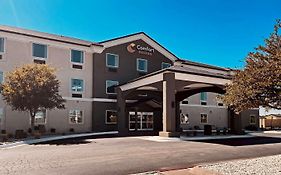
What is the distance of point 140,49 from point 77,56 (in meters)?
7.92

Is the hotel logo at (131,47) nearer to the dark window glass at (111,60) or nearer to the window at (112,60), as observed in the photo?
the window at (112,60)

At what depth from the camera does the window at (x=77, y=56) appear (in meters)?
30.0

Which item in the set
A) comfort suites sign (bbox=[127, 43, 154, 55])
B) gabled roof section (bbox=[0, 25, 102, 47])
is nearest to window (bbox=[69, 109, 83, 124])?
gabled roof section (bbox=[0, 25, 102, 47])

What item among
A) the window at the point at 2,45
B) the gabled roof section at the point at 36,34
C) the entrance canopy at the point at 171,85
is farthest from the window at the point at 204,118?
the window at the point at 2,45

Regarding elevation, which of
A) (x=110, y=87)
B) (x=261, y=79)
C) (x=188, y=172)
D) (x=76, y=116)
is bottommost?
(x=188, y=172)

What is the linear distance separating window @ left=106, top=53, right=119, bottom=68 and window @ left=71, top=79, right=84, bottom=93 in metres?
3.74

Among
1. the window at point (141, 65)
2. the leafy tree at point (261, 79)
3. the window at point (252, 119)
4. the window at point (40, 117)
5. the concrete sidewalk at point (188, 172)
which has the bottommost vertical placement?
the concrete sidewalk at point (188, 172)

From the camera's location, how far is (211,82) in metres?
25.2

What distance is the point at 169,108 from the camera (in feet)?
74.6

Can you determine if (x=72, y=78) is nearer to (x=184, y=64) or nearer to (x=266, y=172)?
(x=184, y=64)

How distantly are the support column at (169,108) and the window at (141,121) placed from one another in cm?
963

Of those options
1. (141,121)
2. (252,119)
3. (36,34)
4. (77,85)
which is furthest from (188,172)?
(252,119)

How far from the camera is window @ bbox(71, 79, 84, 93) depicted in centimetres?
2976

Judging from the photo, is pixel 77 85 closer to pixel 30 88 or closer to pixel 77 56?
pixel 77 56
